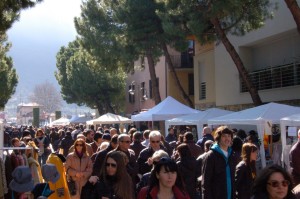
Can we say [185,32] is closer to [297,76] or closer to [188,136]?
[297,76]

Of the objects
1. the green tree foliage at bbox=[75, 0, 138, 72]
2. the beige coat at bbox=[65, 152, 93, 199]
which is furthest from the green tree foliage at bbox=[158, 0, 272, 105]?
the beige coat at bbox=[65, 152, 93, 199]

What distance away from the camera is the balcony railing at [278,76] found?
20891mm

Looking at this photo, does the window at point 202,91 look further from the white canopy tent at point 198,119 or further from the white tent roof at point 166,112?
the white canopy tent at point 198,119

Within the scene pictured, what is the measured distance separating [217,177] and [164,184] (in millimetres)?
2310

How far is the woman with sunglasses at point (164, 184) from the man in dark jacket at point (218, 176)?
2038 mm

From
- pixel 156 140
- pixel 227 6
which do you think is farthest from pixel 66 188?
pixel 227 6

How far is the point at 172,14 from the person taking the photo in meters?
21.6

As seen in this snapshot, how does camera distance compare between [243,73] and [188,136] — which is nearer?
[188,136]

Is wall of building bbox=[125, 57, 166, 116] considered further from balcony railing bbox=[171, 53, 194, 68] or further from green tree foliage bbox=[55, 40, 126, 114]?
balcony railing bbox=[171, 53, 194, 68]

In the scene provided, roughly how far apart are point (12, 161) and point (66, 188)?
1828 mm

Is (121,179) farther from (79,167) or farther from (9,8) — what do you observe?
(9,8)

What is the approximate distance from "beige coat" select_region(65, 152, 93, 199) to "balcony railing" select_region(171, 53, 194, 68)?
90.5ft

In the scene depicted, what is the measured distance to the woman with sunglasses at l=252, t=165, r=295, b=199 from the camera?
4.21 meters

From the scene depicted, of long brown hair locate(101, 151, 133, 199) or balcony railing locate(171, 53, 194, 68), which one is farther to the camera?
balcony railing locate(171, 53, 194, 68)
